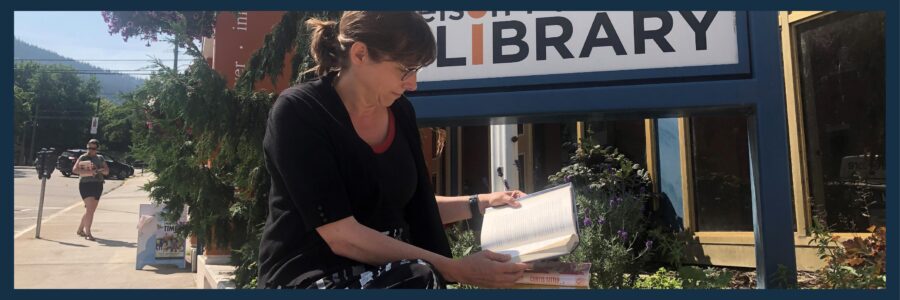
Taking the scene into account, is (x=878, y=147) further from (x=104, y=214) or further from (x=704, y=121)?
(x=104, y=214)

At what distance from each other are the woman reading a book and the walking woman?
7.75 m

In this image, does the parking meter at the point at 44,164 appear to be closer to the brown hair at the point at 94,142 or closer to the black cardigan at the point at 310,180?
the brown hair at the point at 94,142

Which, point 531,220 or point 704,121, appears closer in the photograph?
point 531,220

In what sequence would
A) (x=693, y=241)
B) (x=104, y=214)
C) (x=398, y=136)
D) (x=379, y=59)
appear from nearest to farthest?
(x=379, y=59) < (x=398, y=136) < (x=693, y=241) < (x=104, y=214)

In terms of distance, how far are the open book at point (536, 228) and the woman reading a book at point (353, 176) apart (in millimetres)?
83

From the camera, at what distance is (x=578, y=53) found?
8.86ft

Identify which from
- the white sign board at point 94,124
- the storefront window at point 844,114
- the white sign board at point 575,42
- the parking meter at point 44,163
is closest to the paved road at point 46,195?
the parking meter at point 44,163

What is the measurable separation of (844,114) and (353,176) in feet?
14.4

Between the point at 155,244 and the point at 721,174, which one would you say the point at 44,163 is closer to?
the point at 155,244

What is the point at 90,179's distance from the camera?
7992mm

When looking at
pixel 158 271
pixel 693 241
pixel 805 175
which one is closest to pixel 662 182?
pixel 693 241

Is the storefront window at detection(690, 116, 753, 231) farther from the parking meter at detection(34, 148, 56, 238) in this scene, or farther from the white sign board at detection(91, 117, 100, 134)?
the parking meter at detection(34, 148, 56, 238)

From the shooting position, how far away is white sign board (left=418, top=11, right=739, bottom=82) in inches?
103

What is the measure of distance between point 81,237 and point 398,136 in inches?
336
